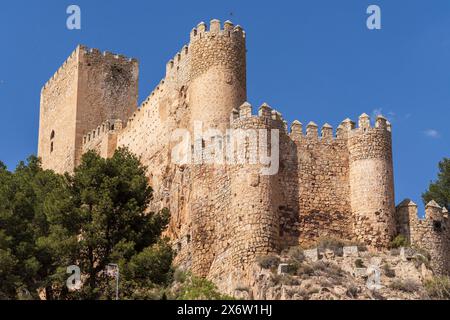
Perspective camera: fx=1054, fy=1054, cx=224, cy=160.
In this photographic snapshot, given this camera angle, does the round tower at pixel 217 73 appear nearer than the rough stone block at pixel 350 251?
No

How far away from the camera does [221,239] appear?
34.7 m

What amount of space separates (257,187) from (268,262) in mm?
2677

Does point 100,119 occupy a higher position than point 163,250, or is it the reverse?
point 100,119

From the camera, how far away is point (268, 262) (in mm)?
32500

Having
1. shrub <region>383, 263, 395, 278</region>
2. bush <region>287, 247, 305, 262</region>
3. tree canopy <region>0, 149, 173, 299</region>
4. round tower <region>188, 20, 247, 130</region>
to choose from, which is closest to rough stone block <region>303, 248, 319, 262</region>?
bush <region>287, 247, 305, 262</region>

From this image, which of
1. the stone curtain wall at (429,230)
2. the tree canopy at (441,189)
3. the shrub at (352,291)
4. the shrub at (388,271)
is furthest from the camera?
the tree canopy at (441,189)

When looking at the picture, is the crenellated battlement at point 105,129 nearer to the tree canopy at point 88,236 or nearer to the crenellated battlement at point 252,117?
the tree canopy at point 88,236

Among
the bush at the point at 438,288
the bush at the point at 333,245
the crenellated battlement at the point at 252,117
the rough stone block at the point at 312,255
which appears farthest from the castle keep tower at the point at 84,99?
the bush at the point at 438,288

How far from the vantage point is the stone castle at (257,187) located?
111 ft

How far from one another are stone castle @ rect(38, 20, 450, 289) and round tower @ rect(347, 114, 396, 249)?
34mm

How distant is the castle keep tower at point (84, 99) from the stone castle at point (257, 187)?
10.7m

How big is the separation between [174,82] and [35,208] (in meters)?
8.20
